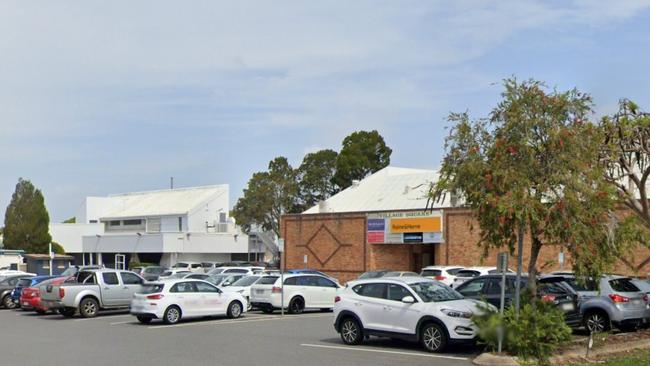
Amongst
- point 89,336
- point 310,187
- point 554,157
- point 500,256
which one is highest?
point 310,187

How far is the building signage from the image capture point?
44.8 meters

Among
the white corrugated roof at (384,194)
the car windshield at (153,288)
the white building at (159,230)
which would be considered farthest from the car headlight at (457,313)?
the white building at (159,230)

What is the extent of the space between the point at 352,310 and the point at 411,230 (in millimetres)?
28190

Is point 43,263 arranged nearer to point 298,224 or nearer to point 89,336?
point 298,224

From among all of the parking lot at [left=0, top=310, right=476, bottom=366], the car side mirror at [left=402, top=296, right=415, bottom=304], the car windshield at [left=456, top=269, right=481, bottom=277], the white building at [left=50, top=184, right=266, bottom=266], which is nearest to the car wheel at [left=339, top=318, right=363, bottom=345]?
the parking lot at [left=0, top=310, right=476, bottom=366]

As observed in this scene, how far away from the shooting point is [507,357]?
14.9m

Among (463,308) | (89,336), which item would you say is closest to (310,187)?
(89,336)

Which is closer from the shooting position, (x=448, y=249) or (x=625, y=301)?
(x=625, y=301)

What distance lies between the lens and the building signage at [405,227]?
147 ft

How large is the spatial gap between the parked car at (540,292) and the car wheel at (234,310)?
9.32m

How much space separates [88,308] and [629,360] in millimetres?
19001

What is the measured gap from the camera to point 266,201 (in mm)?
72375

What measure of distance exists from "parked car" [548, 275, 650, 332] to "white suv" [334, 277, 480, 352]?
3944mm

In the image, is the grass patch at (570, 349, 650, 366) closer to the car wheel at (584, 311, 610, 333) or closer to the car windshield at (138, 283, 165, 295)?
the car wheel at (584, 311, 610, 333)
